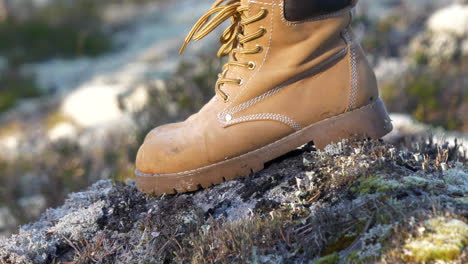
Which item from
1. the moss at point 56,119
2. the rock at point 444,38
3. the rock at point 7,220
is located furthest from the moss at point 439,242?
the moss at point 56,119

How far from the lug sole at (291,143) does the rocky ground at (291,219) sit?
0.17ft

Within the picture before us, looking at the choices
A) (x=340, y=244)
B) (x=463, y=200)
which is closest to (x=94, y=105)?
(x=340, y=244)

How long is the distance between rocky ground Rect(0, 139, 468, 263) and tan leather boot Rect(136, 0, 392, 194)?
0.10 meters

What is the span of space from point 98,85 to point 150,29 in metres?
4.97

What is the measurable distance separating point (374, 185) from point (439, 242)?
1.40 feet

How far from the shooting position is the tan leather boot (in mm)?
2393

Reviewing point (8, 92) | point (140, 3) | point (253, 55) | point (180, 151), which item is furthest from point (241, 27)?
point (140, 3)

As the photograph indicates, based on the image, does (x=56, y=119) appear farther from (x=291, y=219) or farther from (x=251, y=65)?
(x=291, y=219)

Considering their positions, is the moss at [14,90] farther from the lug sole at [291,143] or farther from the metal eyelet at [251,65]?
the metal eyelet at [251,65]

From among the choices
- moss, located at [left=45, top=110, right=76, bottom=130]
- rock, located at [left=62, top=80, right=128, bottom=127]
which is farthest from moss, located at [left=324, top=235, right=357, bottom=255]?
moss, located at [left=45, top=110, right=76, bottom=130]

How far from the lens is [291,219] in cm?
201

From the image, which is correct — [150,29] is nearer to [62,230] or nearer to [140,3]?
[140,3]

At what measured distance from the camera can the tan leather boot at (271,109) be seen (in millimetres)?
2393

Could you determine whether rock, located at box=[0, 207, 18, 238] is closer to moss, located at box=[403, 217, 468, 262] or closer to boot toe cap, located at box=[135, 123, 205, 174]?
boot toe cap, located at box=[135, 123, 205, 174]
